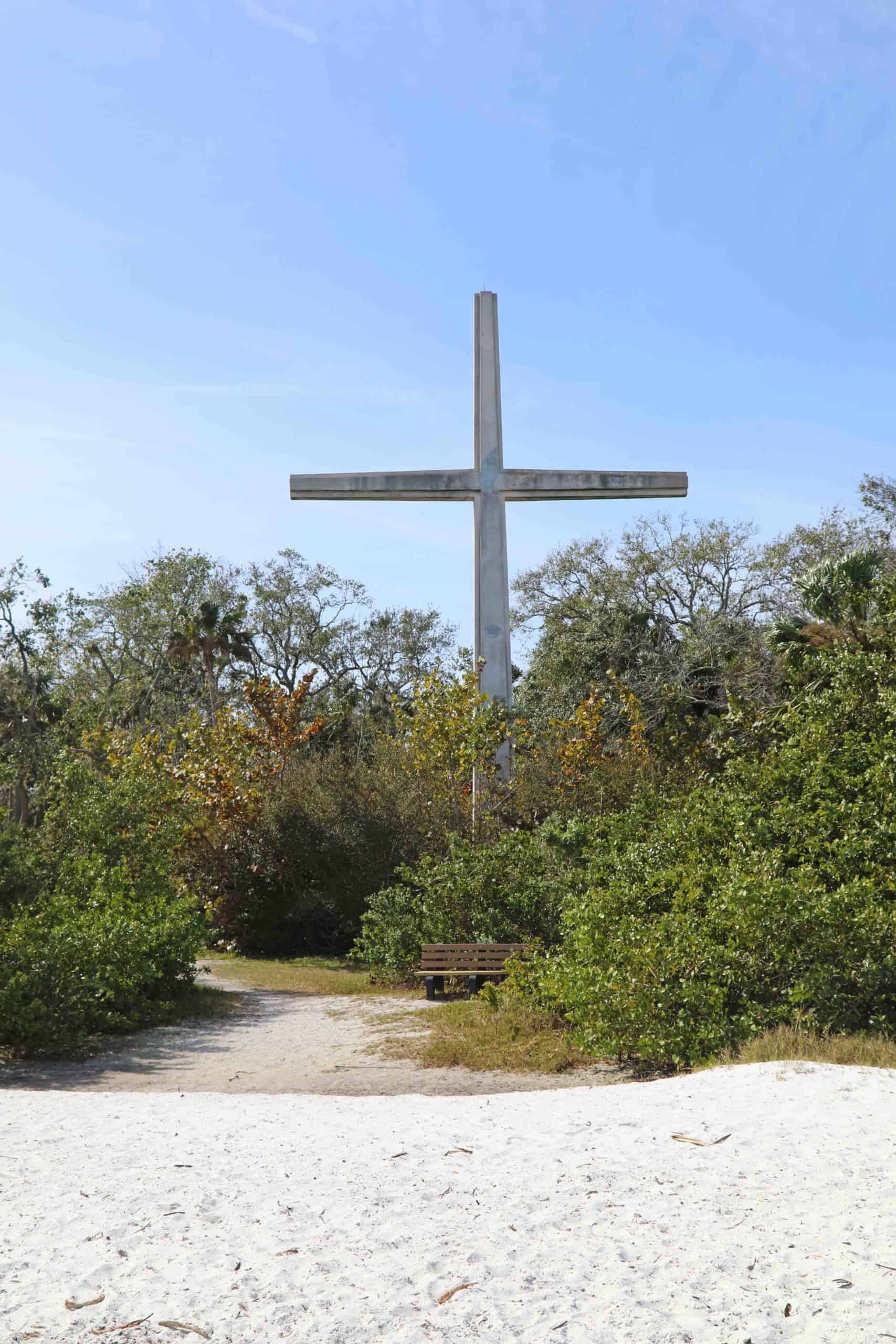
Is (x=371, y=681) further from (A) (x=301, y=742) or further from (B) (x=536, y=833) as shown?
(B) (x=536, y=833)

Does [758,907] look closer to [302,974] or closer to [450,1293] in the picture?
[450,1293]

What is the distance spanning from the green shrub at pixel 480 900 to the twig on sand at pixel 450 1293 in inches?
345

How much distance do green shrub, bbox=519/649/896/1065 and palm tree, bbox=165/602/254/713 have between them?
21035 millimetres

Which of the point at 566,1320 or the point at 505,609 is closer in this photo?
the point at 566,1320

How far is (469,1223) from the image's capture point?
4.18m

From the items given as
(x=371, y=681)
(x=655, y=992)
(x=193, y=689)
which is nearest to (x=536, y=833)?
(x=655, y=992)

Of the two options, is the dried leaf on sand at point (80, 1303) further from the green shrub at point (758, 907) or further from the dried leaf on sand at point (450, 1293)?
the green shrub at point (758, 907)

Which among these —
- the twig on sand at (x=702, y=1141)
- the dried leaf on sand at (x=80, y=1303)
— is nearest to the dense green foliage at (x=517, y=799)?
the twig on sand at (x=702, y=1141)

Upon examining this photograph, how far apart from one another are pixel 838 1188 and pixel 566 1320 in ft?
5.09

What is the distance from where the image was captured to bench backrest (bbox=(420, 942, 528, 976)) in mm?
12367

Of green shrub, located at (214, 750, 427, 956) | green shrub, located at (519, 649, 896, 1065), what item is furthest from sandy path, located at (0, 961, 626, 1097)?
green shrub, located at (214, 750, 427, 956)

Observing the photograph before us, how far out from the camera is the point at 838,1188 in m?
4.45

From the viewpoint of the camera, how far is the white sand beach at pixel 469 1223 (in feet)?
11.5

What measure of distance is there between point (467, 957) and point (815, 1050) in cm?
610
